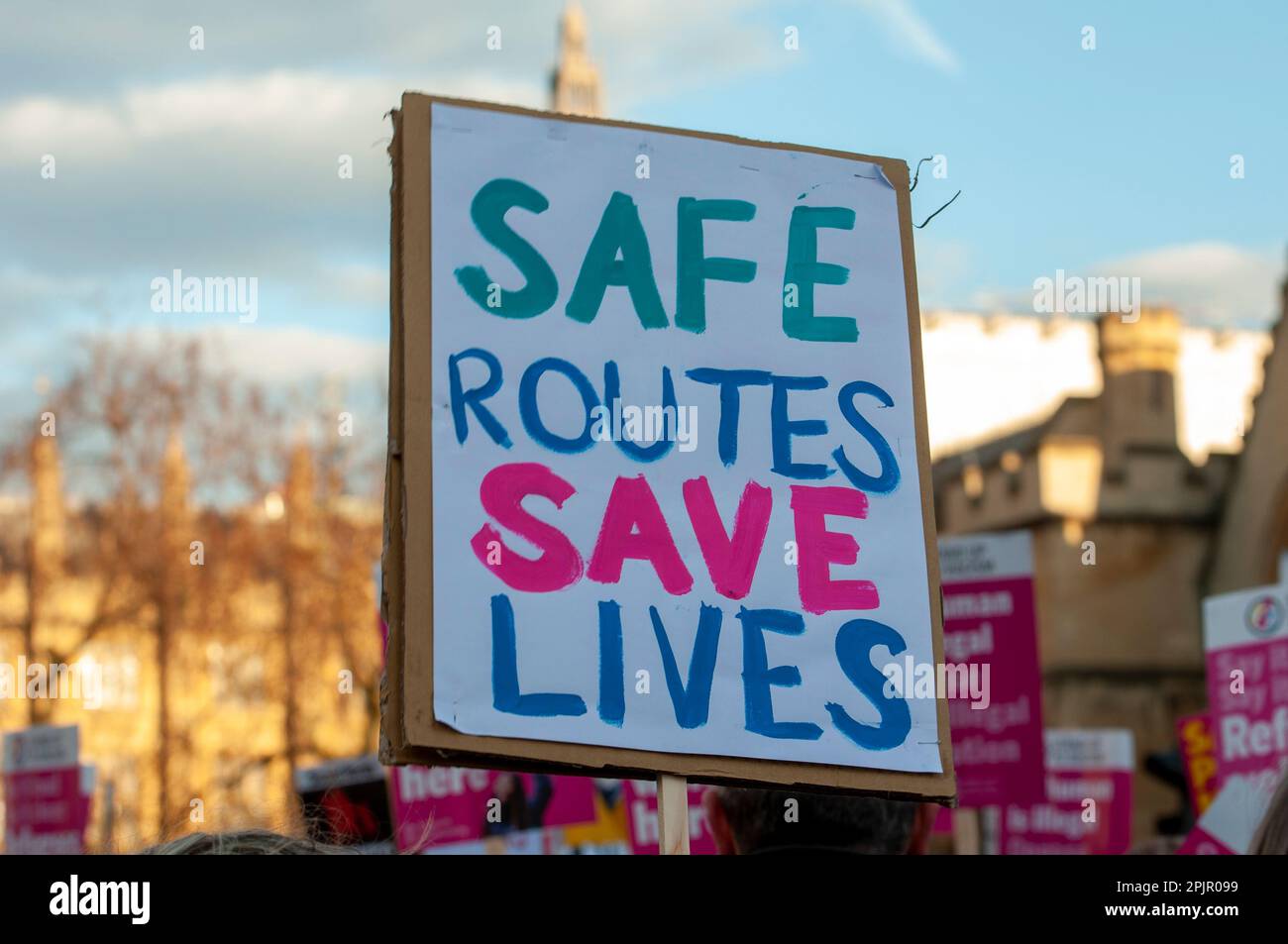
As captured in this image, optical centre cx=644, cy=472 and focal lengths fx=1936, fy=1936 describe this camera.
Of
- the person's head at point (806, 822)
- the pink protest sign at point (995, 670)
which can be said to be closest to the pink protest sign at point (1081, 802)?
the pink protest sign at point (995, 670)

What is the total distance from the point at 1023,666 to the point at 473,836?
3.02 meters

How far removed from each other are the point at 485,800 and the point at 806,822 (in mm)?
7112

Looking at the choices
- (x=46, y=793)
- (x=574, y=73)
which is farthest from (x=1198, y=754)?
(x=574, y=73)

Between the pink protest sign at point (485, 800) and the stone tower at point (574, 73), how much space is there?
112160 mm

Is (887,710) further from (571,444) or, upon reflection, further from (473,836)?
(473,836)

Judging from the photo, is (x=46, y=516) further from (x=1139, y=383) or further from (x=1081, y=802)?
(x=1081, y=802)

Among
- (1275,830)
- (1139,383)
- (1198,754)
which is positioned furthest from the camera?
(1139,383)

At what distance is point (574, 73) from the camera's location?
123 metres

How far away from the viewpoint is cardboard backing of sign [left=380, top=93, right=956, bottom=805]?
2.95m

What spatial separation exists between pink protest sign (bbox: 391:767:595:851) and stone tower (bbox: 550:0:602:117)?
112160 millimetres
